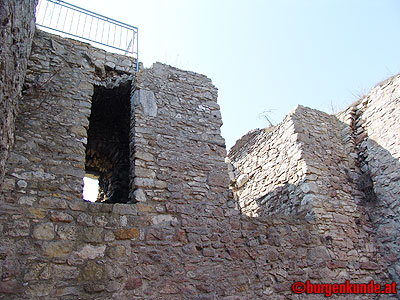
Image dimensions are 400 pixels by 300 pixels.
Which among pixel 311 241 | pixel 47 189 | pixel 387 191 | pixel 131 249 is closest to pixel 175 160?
pixel 131 249

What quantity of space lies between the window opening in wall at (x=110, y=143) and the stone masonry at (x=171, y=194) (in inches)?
1.1

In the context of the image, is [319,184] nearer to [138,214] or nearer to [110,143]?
[138,214]

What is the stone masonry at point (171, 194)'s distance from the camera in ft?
10.9

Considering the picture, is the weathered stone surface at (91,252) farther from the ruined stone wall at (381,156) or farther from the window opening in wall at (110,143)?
the ruined stone wall at (381,156)

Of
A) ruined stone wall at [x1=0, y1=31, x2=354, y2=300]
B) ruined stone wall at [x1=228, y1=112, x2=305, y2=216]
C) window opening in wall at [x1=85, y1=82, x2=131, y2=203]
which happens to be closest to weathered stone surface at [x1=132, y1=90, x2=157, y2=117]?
ruined stone wall at [x1=0, y1=31, x2=354, y2=300]

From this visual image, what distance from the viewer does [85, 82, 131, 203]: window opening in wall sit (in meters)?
5.21

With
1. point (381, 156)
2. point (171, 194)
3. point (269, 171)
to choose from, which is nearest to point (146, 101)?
point (171, 194)

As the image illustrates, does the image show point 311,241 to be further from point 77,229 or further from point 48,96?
point 48,96

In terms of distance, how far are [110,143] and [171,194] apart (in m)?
2.52

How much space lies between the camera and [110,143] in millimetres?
6121

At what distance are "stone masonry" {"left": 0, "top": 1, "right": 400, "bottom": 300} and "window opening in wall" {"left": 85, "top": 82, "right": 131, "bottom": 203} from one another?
0.09 ft

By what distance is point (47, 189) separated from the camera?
350 centimetres

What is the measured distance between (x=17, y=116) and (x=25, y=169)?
2.26ft

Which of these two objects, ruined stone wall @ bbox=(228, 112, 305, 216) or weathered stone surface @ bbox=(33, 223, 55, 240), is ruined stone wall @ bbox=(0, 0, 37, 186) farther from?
ruined stone wall @ bbox=(228, 112, 305, 216)
